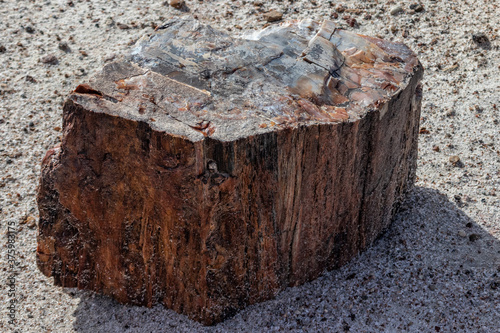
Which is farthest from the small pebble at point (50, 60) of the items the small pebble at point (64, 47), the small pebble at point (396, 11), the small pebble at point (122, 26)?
the small pebble at point (396, 11)

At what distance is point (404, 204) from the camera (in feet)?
9.61

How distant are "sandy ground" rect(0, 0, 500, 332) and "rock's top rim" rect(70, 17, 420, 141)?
0.32 metres

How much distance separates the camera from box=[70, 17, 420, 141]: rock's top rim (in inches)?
83.0

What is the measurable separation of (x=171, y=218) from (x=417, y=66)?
4.25 ft

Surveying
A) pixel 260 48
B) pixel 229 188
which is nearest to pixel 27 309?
pixel 229 188

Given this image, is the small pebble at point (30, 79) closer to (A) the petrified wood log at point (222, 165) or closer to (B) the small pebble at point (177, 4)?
(B) the small pebble at point (177, 4)

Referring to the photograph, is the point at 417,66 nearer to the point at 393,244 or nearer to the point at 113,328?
the point at 393,244

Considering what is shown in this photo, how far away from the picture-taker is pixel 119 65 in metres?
2.35

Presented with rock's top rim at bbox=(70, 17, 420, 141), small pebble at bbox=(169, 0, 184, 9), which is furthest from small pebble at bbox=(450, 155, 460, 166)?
small pebble at bbox=(169, 0, 184, 9)

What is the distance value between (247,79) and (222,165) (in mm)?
468

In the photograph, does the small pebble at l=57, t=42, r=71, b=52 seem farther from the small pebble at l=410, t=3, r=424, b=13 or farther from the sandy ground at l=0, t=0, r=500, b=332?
the small pebble at l=410, t=3, r=424, b=13

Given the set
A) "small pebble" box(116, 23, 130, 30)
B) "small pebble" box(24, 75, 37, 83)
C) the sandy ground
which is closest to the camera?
the sandy ground

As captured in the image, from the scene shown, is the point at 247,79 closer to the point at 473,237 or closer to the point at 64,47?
the point at 473,237

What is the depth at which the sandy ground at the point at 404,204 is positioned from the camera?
243cm
